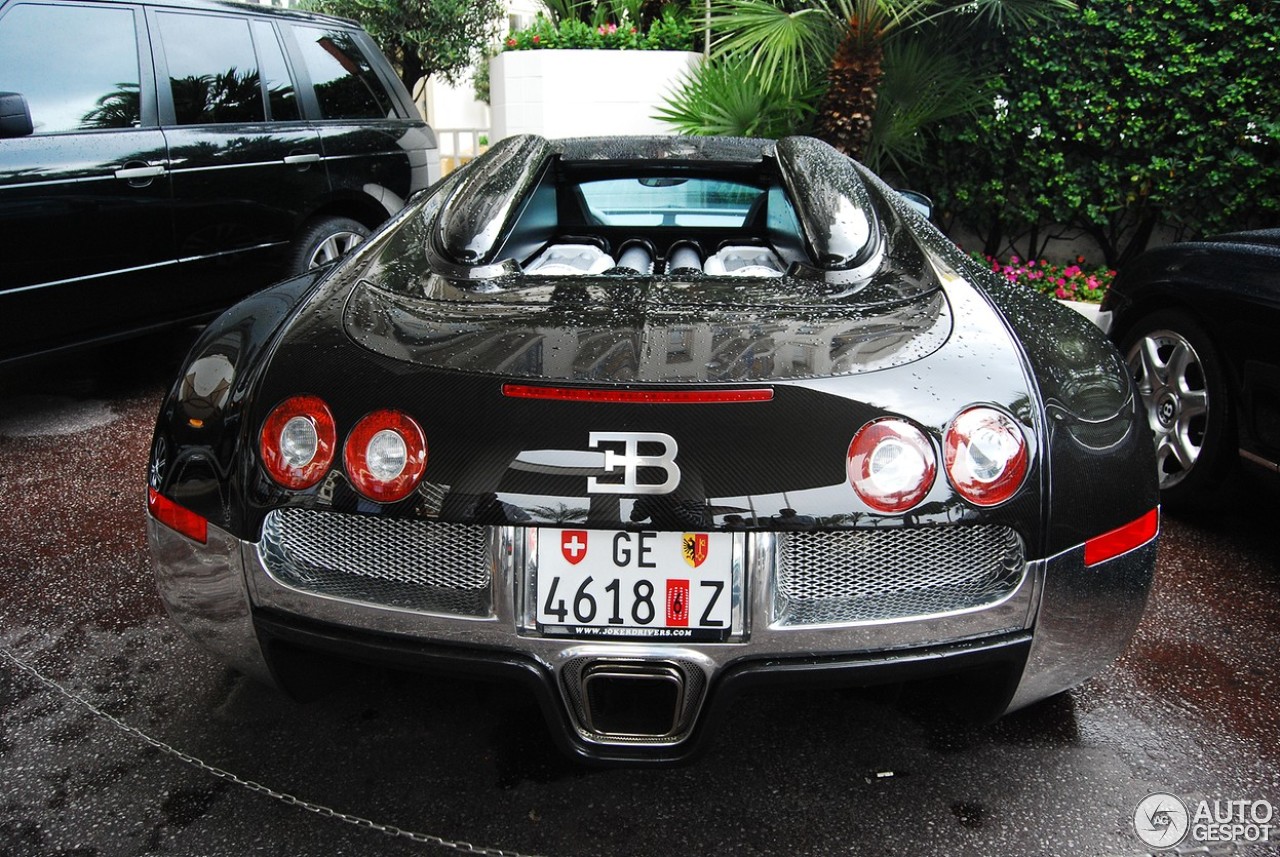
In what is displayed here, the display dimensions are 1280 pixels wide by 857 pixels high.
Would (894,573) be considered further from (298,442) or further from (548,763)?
(298,442)

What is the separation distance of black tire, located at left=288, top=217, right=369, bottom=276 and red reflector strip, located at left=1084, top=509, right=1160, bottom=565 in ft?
12.2

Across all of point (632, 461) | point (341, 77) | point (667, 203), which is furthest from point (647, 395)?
point (341, 77)

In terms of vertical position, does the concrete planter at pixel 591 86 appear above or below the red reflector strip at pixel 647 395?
above

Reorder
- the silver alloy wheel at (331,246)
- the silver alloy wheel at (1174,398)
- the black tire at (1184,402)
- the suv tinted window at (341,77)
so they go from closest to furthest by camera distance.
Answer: the black tire at (1184,402), the silver alloy wheel at (1174,398), the silver alloy wheel at (331,246), the suv tinted window at (341,77)

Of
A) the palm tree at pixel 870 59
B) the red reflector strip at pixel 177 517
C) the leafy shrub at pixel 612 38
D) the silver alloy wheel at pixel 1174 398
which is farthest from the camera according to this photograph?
the leafy shrub at pixel 612 38

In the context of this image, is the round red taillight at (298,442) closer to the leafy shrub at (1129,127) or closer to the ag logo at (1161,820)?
the ag logo at (1161,820)

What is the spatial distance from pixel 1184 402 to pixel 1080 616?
181 cm

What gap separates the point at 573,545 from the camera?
1.47 meters

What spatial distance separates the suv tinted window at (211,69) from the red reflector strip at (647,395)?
344cm

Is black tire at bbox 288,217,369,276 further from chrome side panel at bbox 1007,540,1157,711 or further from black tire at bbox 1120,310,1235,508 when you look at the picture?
chrome side panel at bbox 1007,540,1157,711

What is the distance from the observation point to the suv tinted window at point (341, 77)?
4.90 metres

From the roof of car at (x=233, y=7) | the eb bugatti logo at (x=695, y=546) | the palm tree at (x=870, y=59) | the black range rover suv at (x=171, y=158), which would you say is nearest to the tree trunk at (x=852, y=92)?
the palm tree at (x=870, y=59)

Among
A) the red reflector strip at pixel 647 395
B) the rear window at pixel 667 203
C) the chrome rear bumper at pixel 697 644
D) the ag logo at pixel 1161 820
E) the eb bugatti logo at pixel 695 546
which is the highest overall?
the rear window at pixel 667 203

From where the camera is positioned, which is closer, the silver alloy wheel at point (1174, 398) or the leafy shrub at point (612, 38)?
the silver alloy wheel at point (1174, 398)
